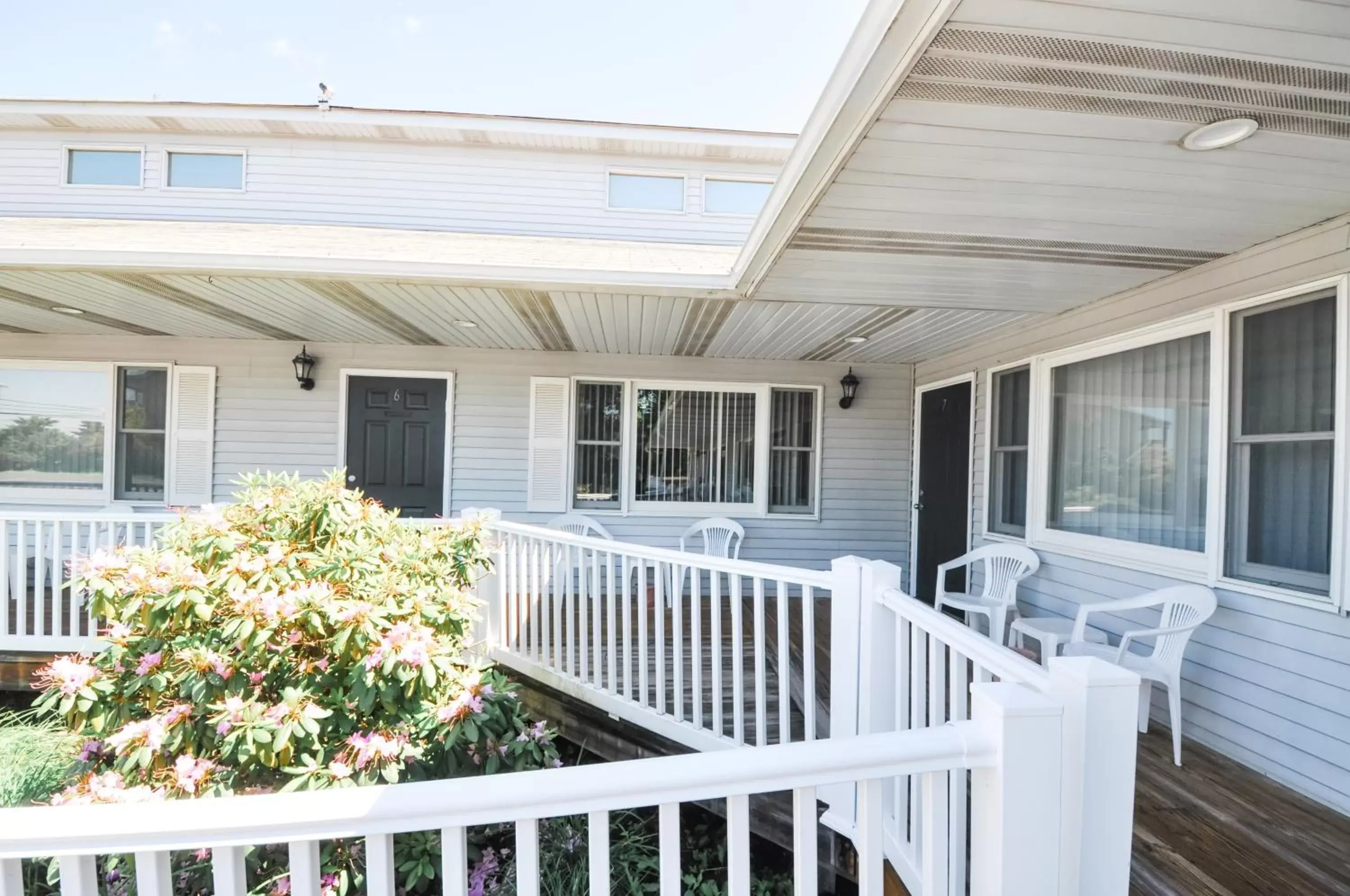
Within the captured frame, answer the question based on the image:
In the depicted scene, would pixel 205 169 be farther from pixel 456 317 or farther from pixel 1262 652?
pixel 1262 652

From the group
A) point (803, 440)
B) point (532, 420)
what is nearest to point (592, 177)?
point (532, 420)

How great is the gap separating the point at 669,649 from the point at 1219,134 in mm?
3811

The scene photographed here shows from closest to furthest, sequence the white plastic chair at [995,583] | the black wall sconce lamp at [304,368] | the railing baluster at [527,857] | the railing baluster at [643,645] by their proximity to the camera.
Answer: the railing baluster at [527,857]
the railing baluster at [643,645]
the white plastic chair at [995,583]
the black wall sconce lamp at [304,368]

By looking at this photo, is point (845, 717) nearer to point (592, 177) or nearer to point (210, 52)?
point (592, 177)

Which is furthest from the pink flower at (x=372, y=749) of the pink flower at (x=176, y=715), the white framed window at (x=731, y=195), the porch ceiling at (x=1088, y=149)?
the white framed window at (x=731, y=195)

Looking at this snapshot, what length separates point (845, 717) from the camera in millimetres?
2158

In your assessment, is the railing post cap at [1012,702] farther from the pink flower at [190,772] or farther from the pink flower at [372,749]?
the pink flower at [190,772]

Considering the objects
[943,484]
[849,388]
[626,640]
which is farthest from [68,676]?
[943,484]

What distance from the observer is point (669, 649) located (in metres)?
4.33

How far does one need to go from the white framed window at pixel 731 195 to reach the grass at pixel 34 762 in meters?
6.57

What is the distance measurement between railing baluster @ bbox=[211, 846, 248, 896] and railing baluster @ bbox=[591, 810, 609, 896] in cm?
49

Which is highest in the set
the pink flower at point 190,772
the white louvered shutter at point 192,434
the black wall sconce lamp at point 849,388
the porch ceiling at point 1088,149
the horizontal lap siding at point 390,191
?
the horizontal lap siding at point 390,191

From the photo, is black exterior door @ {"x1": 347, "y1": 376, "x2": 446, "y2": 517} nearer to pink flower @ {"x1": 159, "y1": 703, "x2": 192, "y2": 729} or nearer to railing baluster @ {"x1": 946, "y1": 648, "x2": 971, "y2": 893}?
pink flower @ {"x1": 159, "y1": 703, "x2": 192, "y2": 729}

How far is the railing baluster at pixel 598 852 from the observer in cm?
96
